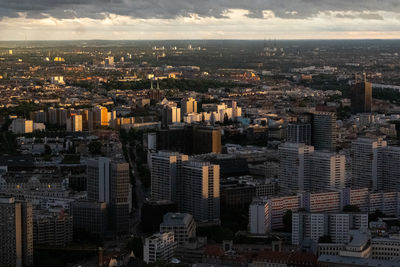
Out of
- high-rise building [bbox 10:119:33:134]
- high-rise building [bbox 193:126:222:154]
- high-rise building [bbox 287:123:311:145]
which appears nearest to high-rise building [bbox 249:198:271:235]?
high-rise building [bbox 287:123:311:145]

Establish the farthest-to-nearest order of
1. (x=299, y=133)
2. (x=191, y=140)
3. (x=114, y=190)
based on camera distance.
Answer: (x=191, y=140) < (x=299, y=133) < (x=114, y=190)

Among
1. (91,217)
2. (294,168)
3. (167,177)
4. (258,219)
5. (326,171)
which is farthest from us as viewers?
(294,168)

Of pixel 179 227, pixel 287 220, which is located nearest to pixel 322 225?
pixel 287 220

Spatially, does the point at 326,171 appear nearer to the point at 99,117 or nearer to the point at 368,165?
the point at 368,165

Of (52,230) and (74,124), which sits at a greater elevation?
(74,124)

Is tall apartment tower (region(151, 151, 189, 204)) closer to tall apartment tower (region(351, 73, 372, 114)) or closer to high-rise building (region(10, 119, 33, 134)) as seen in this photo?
high-rise building (region(10, 119, 33, 134))

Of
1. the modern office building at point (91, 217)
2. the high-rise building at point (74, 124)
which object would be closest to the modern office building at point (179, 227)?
the modern office building at point (91, 217)
